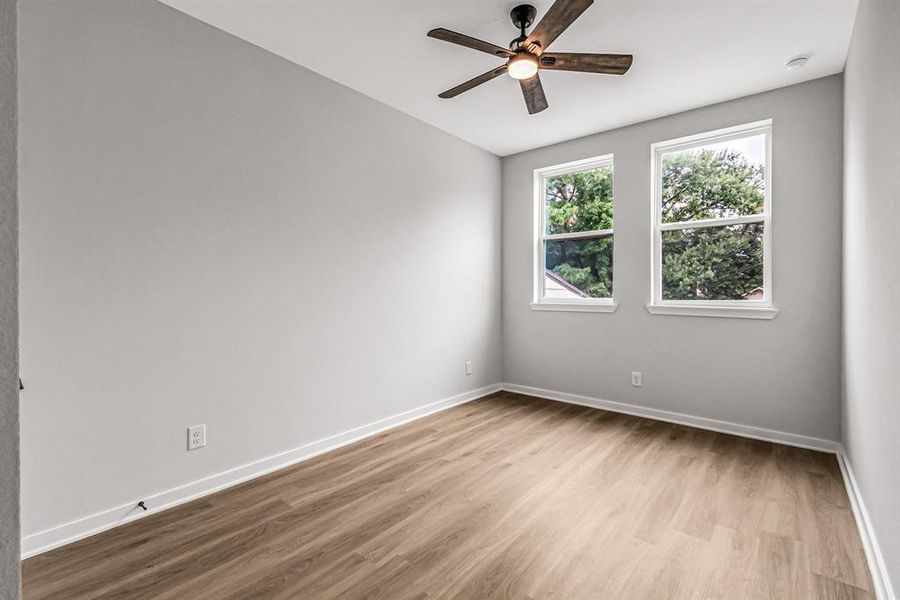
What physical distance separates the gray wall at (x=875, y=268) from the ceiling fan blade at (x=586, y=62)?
3.19 feet

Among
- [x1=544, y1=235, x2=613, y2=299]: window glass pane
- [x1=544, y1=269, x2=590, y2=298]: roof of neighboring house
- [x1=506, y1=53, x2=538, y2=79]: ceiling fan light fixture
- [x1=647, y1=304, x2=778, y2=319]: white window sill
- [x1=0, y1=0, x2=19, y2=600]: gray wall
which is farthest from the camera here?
[x1=544, y1=269, x2=590, y2=298]: roof of neighboring house

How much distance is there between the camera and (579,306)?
4184mm

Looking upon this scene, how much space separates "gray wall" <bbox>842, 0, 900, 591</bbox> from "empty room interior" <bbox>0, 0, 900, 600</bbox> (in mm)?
31

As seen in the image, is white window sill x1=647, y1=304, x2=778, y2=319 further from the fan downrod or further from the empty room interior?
the fan downrod

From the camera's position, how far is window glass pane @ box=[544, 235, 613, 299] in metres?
4.12

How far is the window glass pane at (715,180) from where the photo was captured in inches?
131

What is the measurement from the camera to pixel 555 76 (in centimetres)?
297

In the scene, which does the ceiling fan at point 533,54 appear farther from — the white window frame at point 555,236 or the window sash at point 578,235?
the window sash at point 578,235

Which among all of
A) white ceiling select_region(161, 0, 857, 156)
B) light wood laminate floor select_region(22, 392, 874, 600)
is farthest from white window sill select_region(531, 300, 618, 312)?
white ceiling select_region(161, 0, 857, 156)

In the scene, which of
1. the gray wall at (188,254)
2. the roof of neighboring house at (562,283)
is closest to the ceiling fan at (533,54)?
the gray wall at (188,254)

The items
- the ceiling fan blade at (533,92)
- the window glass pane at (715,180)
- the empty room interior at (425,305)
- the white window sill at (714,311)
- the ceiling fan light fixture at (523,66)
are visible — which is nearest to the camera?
the empty room interior at (425,305)

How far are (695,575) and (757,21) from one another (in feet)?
9.11

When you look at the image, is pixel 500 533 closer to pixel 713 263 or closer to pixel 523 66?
pixel 523 66

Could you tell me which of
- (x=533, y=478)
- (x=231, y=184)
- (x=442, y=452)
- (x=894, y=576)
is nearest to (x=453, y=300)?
(x=442, y=452)
